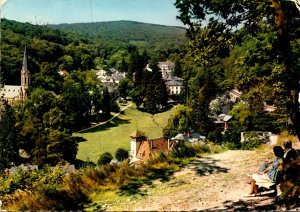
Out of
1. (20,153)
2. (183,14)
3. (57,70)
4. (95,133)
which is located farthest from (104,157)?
(57,70)

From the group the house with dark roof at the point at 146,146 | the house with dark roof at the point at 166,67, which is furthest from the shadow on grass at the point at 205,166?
the house with dark roof at the point at 166,67

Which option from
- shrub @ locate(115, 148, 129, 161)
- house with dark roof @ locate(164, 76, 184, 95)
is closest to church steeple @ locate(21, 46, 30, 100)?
house with dark roof @ locate(164, 76, 184, 95)

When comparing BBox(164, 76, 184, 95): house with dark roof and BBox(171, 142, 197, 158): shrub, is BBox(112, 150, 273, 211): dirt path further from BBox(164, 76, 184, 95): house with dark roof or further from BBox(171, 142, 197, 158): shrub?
BBox(164, 76, 184, 95): house with dark roof

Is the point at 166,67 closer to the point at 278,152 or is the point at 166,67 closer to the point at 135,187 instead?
the point at 135,187

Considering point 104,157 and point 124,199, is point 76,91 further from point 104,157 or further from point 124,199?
point 124,199

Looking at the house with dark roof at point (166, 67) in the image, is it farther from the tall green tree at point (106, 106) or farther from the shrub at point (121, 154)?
the shrub at point (121, 154)

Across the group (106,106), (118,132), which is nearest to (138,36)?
(106,106)
